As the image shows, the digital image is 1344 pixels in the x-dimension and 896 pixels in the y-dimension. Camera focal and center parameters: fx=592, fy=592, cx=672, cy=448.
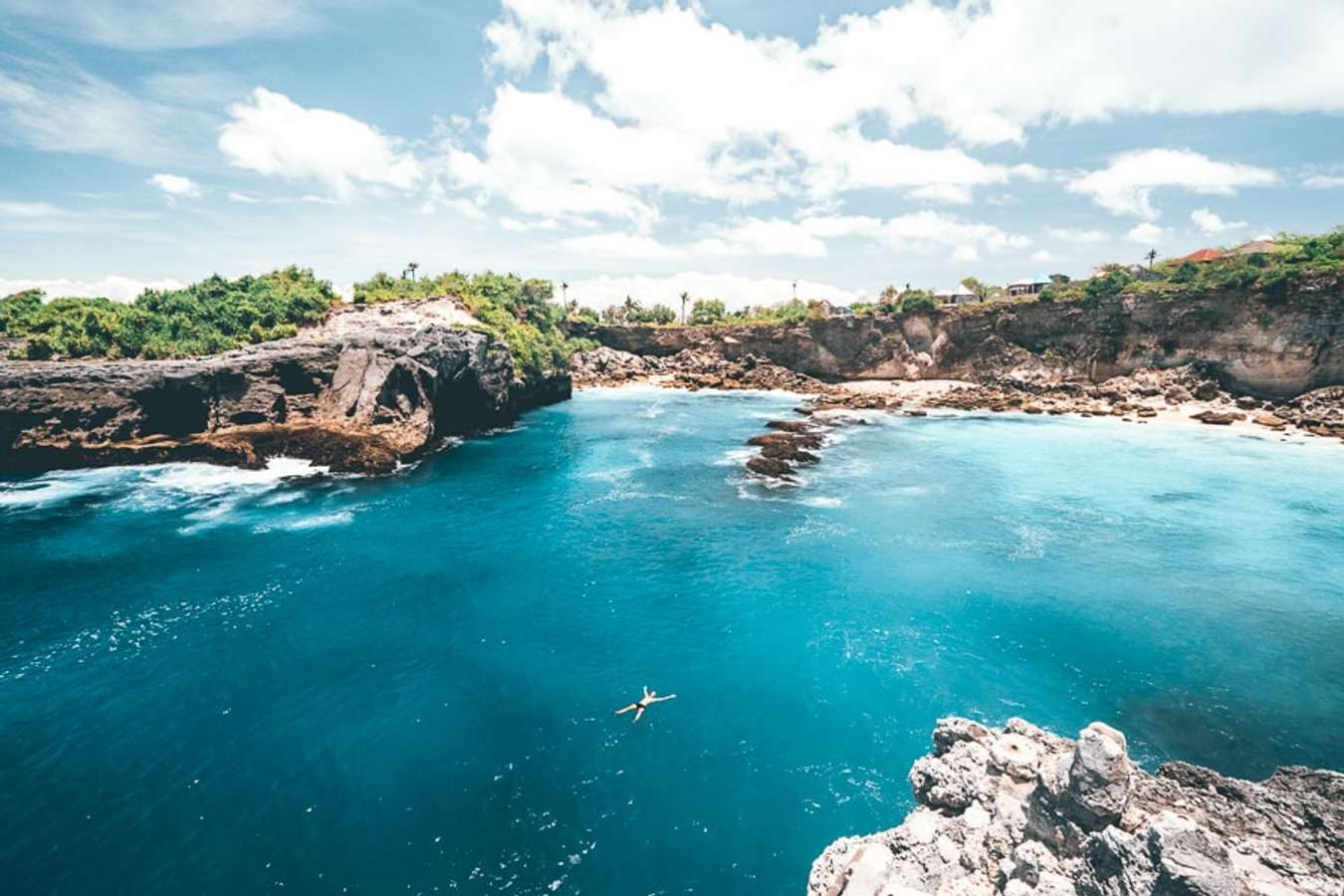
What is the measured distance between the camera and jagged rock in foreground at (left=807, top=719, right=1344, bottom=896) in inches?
318

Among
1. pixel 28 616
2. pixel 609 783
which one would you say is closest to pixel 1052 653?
pixel 609 783

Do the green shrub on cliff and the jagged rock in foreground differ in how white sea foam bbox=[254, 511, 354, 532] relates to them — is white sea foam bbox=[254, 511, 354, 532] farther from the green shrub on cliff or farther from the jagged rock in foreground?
the green shrub on cliff

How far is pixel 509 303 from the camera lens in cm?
8569

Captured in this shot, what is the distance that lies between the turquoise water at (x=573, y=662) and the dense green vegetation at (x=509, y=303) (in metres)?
34.6

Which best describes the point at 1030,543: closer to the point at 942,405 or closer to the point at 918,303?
the point at 942,405

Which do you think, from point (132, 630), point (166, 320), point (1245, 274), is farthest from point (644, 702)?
→ point (1245, 274)

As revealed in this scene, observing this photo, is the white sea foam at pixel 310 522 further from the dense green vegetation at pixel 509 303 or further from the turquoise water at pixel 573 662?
the dense green vegetation at pixel 509 303

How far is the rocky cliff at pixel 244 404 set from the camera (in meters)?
41.4

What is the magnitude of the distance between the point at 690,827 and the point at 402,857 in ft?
22.4

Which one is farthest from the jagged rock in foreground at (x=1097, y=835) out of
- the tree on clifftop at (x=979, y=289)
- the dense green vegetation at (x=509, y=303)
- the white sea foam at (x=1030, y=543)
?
the tree on clifftop at (x=979, y=289)

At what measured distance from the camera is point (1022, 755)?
12.0m

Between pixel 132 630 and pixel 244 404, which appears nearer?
pixel 132 630

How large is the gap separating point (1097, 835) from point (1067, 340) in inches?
3849

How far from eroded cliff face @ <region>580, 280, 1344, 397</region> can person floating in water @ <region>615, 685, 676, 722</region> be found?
287 feet
